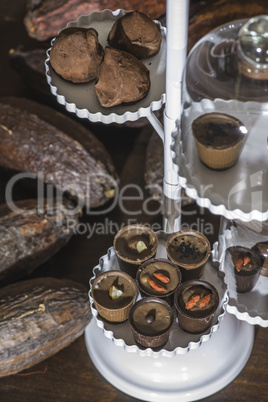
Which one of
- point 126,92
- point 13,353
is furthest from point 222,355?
point 126,92

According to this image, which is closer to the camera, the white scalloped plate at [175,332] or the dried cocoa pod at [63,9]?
the white scalloped plate at [175,332]

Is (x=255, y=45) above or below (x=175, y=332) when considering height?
above

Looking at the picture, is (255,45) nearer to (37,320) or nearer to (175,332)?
(175,332)

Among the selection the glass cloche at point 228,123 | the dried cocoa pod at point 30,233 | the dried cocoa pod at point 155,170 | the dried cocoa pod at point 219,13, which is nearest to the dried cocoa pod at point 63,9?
the dried cocoa pod at point 219,13

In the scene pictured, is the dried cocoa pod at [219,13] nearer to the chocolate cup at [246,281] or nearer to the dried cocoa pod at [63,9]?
the dried cocoa pod at [63,9]

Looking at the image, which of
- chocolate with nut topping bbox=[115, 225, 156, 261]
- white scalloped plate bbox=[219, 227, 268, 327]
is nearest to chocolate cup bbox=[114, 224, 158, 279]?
chocolate with nut topping bbox=[115, 225, 156, 261]

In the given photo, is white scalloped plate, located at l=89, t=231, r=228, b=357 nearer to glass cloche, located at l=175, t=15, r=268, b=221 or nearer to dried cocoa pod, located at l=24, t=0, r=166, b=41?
glass cloche, located at l=175, t=15, r=268, b=221

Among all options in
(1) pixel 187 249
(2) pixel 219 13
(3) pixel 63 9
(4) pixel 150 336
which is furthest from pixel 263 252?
(3) pixel 63 9
